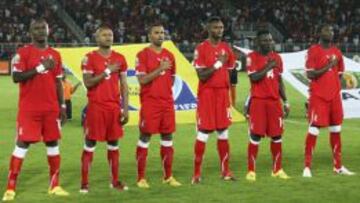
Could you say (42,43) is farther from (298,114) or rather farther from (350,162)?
(298,114)

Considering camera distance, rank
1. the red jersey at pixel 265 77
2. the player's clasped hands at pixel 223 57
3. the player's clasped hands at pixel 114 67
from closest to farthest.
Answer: the player's clasped hands at pixel 114 67
the player's clasped hands at pixel 223 57
the red jersey at pixel 265 77

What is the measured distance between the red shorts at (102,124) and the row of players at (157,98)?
12 mm

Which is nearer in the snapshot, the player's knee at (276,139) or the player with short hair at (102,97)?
the player with short hair at (102,97)

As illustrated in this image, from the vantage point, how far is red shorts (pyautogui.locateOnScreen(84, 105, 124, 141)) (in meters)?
8.83

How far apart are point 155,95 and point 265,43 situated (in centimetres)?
170

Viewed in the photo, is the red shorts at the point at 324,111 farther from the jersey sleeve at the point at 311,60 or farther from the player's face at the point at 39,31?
the player's face at the point at 39,31

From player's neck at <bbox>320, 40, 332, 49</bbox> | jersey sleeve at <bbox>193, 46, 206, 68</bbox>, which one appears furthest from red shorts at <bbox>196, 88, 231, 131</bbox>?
player's neck at <bbox>320, 40, 332, 49</bbox>

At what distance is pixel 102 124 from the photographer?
8836 mm

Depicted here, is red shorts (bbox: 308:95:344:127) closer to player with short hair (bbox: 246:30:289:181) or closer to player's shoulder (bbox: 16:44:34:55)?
player with short hair (bbox: 246:30:289:181)

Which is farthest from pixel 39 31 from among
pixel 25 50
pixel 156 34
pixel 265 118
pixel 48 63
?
pixel 265 118

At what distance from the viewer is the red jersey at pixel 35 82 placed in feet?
27.5

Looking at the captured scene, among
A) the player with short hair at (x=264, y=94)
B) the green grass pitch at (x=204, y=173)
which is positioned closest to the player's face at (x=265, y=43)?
the player with short hair at (x=264, y=94)

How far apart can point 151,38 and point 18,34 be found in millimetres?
32029

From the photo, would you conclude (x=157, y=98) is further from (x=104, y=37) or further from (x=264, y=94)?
(x=264, y=94)
